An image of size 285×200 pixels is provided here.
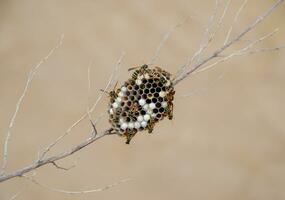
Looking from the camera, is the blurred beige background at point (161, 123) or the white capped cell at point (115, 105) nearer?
the white capped cell at point (115, 105)

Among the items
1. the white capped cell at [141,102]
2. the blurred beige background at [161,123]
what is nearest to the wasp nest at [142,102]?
the white capped cell at [141,102]

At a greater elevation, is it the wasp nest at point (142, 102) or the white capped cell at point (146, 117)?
the wasp nest at point (142, 102)

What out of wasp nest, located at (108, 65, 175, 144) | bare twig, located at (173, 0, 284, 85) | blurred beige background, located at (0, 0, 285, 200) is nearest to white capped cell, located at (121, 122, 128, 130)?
wasp nest, located at (108, 65, 175, 144)

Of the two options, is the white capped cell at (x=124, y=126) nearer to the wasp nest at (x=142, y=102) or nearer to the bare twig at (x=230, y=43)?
the wasp nest at (x=142, y=102)

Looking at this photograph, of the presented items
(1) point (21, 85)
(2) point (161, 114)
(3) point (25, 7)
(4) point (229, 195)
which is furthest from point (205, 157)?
(2) point (161, 114)

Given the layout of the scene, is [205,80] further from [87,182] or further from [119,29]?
[87,182]

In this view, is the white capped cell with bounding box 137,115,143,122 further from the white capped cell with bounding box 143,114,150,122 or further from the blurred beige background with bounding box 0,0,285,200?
the blurred beige background with bounding box 0,0,285,200

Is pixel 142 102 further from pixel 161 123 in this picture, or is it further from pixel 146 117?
pixel 161 123

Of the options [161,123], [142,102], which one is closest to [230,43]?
[142,102]
